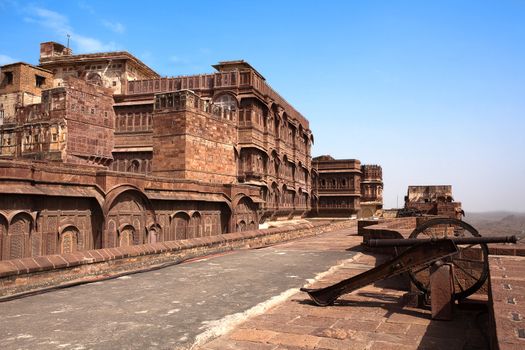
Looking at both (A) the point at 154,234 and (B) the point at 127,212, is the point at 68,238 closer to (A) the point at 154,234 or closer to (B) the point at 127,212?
(B) the point at 127,212

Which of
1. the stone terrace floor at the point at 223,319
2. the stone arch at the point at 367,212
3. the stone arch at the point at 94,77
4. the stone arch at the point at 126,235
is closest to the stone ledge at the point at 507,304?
the stone terrace floor at the point at 223,319

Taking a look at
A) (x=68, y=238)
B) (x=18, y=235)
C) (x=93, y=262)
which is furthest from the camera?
(x=68, y=238)

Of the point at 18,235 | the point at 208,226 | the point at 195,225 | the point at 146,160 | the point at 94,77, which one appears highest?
the point at 94,77

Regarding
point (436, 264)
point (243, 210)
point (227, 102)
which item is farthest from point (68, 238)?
point (227, 102)

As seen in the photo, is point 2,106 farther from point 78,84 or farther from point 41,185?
point 41,185

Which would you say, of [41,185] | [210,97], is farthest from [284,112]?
[41,185]

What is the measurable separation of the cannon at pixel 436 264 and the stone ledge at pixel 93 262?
5.07 meters

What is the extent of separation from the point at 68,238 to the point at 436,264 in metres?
10.5

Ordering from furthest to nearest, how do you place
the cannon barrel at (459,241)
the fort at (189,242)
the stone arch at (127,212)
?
the stone arch at (127,212), the cannon barrel at (459,241), the fort at (189,242)

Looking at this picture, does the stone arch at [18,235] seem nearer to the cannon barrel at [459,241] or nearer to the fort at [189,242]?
the fort at [189,242]

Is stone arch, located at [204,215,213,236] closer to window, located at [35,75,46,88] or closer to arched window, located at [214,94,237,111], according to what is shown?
arched window, located at [214,94,237,111]

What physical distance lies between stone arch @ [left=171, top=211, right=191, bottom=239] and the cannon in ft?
38.0

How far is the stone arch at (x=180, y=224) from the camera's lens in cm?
1703

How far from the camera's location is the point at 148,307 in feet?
20.1
